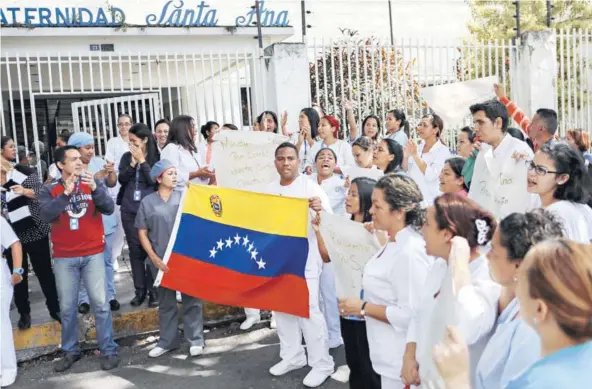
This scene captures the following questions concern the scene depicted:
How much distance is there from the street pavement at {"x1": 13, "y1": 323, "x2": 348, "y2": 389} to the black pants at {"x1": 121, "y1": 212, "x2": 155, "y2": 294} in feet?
2.16

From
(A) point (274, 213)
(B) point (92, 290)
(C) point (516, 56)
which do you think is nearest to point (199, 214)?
(A) point (274, 213)

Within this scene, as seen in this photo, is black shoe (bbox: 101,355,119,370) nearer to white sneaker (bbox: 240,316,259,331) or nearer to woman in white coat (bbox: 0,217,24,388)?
woman in white coat (bbox: 0,217,24,388)

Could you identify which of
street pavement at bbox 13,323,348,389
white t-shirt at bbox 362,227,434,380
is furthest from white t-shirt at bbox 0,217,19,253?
white t-shirt at bbox 362,227,434,380

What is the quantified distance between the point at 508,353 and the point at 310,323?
9.63 feet

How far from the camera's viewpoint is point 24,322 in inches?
237

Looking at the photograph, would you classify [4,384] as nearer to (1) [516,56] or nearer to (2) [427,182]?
(2) [427,182]

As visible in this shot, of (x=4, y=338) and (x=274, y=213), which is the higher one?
(x=274, y=213)

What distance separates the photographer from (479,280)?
2.62 meters

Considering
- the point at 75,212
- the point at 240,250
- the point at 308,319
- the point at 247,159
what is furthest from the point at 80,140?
the point at 308,319

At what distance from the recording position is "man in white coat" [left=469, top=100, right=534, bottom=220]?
15.5ft

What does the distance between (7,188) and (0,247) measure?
3.64ft

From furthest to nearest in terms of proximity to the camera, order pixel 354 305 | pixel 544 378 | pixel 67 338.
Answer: pixel 67 338
pixel 354 305
pixel 544 378

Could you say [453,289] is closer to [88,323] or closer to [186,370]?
[186,370]

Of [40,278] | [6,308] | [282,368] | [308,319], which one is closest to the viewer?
[308,319]
